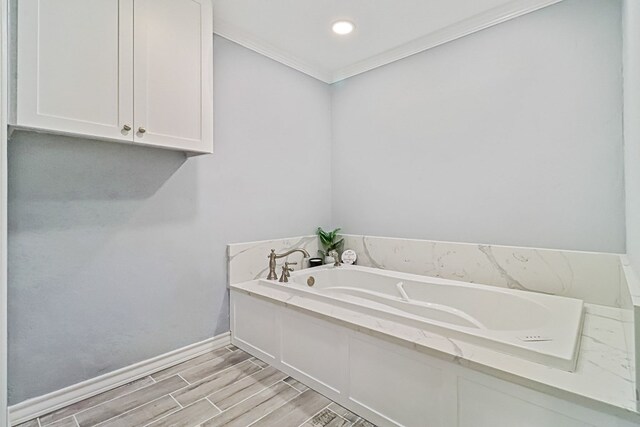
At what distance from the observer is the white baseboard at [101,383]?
5.24ft

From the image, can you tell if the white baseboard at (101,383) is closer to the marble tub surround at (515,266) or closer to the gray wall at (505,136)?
the marble tub surround at (515,266)

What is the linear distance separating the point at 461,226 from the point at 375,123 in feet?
4.09

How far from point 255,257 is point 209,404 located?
1130 millimetres

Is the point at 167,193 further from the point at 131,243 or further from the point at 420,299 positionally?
the point at 420,299

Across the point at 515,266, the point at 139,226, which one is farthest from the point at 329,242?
the point at 139,226

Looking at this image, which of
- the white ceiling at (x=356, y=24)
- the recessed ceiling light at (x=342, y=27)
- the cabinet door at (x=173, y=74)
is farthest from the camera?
the recessed ceiling light at (x=342, y=27)

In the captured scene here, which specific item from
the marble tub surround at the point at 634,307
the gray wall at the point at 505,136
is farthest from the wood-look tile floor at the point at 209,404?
the gray wall at the point at 505,136

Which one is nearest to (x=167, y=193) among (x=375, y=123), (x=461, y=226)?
(x=375, y=123)

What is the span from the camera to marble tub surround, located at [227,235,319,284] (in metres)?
2.46

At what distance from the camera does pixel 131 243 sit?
1937 mm

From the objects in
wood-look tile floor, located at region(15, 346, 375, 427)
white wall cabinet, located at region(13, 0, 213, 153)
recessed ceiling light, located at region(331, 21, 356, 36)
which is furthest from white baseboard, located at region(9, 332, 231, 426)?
recessed ceiling light, located at region(331, 21, 356, 36)

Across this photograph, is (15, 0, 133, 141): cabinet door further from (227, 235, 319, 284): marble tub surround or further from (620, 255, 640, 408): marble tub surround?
(620, 255, 640, 408): marble tub surround

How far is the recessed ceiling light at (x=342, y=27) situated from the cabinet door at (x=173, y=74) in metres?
0.93

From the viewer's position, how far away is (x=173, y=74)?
1.82 meters
